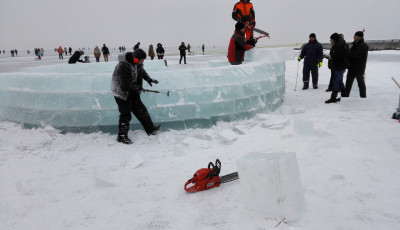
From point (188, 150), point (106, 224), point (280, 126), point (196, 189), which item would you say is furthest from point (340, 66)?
point (106, 224)

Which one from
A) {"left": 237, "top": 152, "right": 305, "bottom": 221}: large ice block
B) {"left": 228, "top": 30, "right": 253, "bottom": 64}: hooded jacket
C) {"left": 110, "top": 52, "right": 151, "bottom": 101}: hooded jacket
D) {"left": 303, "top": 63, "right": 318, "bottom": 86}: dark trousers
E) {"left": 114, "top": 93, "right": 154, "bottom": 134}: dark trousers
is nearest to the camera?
{"left": 237, "top": 152, "right": 305, "bottom": 221}: large ice block

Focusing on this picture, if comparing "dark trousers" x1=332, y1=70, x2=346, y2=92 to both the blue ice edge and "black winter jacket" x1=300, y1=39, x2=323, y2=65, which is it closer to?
"black winter jacket" x1=300, y1=39, x2=323, y2=65

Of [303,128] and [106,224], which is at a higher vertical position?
[303,128]

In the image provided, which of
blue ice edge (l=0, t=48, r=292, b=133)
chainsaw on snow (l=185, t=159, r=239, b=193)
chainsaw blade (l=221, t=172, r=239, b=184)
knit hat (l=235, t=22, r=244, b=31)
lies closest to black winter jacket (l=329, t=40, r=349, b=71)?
knit hat (l=235, t=22, r=244, b=31)

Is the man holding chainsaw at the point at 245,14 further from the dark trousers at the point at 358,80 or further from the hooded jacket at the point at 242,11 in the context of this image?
the dark trousers at the point at 358,80

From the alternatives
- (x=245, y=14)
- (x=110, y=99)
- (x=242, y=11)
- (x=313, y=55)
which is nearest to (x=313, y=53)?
(x=313, y=55)

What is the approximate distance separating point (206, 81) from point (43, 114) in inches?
117

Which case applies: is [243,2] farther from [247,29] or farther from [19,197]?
[19,197]

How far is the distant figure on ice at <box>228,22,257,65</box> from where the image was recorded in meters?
6.59

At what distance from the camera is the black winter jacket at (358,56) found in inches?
249

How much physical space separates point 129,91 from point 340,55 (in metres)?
4.96

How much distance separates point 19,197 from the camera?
2.98 metres

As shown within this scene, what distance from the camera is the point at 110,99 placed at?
4.69 meters

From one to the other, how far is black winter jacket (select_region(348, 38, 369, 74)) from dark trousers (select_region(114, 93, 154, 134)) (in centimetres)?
501
